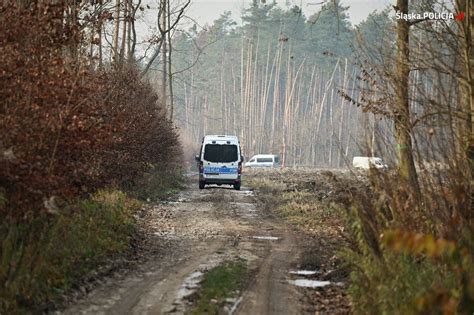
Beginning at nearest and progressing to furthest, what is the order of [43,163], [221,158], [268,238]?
[43,163]
[268,238]
[221,158]

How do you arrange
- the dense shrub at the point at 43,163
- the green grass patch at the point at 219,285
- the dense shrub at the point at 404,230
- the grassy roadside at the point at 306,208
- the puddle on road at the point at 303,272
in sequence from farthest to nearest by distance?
the grassy roadside at the point at 306,208 → the puddle on road at the point at 303,272 → the dense shrub at the point at 43,163 → the green grass patch at the point at 219,285 → the dense shrub at the point at 404,230

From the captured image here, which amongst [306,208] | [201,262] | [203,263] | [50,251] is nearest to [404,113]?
[203,263]

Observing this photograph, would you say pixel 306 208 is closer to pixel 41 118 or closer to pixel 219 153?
pixel 219 153

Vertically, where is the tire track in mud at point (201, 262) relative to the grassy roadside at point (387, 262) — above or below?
below

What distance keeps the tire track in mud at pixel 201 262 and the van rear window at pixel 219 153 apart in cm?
873

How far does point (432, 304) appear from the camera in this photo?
13.7 feet

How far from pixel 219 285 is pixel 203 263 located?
7.36 ft

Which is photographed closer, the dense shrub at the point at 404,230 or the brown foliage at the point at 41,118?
the dense shrub at the point at 404,230

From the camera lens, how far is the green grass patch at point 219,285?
9305 millimetres

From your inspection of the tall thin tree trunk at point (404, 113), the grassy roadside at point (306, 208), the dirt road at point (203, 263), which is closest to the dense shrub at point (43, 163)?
the dirt road at point (203, 263)

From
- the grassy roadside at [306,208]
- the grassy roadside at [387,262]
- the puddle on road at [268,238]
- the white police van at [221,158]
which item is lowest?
the puddle on road at [268,238]

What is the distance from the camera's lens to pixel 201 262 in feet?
42.8

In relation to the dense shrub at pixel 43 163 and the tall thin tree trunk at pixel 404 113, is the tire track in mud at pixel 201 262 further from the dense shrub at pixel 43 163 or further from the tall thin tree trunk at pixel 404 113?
the tall thin tree trunk at pixel 404 113

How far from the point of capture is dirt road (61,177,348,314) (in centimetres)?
965
